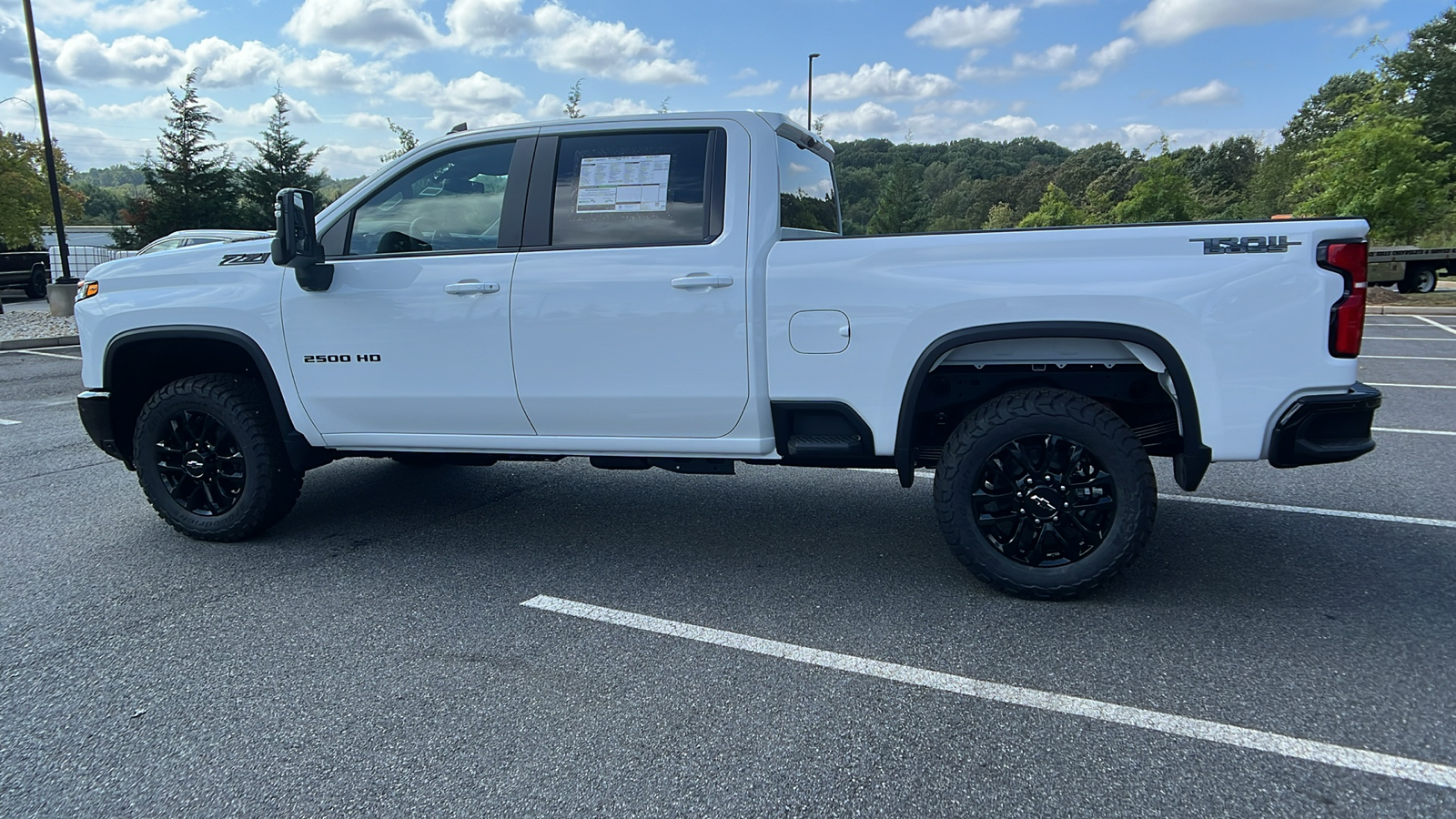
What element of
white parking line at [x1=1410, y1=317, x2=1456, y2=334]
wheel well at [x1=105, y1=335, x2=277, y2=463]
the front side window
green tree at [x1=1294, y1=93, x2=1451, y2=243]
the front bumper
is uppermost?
green tree at [x1=1294, y1=93, x2=1451, y2=243]

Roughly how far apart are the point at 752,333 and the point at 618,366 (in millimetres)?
617

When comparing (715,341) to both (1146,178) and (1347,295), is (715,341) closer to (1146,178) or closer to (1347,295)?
(1347,295)

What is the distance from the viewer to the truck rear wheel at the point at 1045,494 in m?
3.43

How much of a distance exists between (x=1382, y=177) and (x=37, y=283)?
110ft

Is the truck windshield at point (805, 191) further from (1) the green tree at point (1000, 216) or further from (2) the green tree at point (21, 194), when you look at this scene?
(1) the green tree at point (1000, 216)

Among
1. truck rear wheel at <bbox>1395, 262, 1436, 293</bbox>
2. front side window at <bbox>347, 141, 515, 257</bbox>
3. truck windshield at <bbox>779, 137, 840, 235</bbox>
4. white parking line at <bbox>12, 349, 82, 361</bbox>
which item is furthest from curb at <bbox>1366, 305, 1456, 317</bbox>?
white parking line at <bbox>12, 349, 82, 361</bbox>

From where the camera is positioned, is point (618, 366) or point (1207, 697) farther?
point (618, 366)

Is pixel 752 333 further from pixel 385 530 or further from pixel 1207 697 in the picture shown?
pixel 385 530

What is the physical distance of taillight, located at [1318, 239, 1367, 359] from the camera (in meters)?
3.15

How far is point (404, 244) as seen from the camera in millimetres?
4203

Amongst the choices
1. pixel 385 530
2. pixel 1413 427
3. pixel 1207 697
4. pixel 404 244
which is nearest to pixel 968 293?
pixel 1207 697

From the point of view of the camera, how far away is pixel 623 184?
396 cm

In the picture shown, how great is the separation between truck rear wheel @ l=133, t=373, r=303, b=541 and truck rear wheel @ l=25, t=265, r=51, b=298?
2383 centimetres

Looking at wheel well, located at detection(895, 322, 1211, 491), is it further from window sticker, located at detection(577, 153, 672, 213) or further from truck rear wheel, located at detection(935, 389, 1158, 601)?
window sticker, located at detection(577, 153, 672, 213)
